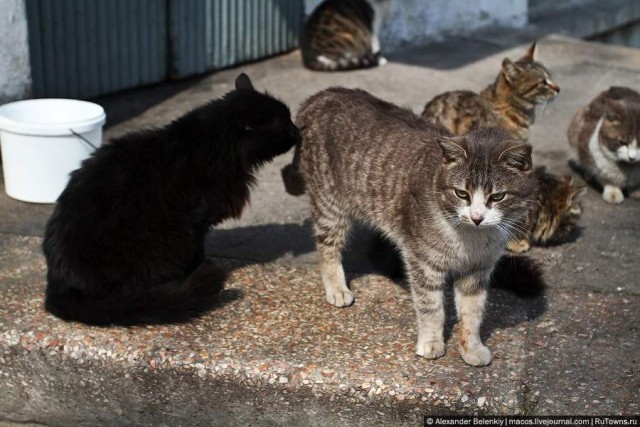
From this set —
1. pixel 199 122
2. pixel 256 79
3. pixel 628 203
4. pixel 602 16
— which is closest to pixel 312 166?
pixel 199 122

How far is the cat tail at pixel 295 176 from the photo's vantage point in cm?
497

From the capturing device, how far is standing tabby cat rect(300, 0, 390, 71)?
8461 mm

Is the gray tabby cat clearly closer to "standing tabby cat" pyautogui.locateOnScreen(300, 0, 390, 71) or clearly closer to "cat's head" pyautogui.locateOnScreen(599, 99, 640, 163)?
"cat's head" pyautogui.locateOnScreen(599, 99, 640, 163)

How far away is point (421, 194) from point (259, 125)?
0.97m

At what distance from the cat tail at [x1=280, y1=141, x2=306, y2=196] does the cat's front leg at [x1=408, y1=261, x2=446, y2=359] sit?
3.30 feet

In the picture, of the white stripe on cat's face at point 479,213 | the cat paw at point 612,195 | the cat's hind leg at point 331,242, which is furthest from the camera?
the cat paw at point 612,195

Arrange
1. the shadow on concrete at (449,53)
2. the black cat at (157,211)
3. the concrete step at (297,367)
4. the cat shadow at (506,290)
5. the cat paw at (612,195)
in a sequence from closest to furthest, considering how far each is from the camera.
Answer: the concrete step at (297,367) < the black cat at (157,211) < the cat shadow at (506,290) < the cat paw at (612,195) < the shadow on concrete at (449,53)

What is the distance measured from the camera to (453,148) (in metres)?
3.94

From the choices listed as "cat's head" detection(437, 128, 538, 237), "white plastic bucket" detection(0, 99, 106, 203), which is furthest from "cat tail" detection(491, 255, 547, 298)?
"white plastic bucket" detection(0, 99, 106, 203)

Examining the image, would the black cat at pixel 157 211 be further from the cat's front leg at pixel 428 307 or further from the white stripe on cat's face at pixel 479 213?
the white stripe on cat's face at pixel 479 213

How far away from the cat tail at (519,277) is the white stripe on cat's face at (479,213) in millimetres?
1058

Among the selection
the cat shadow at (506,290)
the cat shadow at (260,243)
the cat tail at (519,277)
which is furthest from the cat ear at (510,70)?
the cat shadow at (260,243)

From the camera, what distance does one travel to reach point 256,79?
8.21 metres

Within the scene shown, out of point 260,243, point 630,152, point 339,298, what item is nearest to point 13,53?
point 260,243
